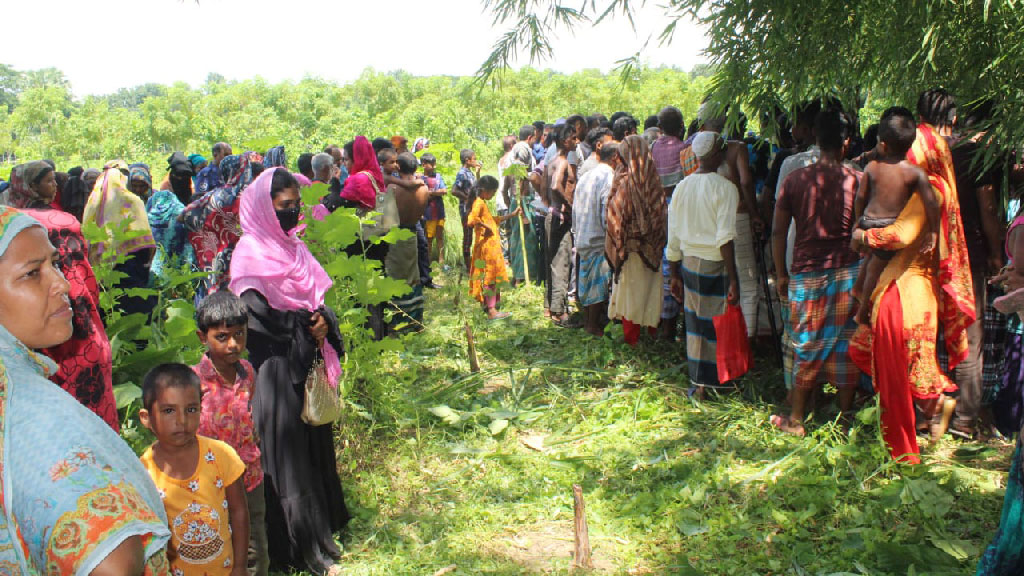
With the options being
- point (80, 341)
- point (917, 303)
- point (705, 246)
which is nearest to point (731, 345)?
point (705, 246)

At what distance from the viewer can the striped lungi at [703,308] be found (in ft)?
17.8

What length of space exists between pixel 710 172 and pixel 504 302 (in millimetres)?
4159

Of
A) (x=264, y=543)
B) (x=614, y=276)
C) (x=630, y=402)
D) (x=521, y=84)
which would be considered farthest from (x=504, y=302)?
(x=521, y=84)

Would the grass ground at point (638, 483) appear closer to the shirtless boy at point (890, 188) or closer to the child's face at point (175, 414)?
the shirtless boy at point (890, 188)

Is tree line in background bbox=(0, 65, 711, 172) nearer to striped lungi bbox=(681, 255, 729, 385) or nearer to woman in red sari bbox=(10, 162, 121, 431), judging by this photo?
striped lungi bbox=(681, 255, 729, 385)

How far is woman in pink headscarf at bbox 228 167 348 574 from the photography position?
3598mm

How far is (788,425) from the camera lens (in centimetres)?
491

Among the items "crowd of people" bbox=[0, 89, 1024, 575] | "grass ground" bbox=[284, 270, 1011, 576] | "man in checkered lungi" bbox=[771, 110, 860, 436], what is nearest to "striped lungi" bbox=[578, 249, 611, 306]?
"crowd of people" bbox=[0, 89, 1024, 575]

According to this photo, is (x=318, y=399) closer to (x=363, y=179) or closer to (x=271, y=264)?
(x=271, y=264)

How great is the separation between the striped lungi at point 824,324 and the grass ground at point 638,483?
1.01ft

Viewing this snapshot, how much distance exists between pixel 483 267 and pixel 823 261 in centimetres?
417

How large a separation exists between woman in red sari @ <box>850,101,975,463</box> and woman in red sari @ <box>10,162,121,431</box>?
11.8 feet

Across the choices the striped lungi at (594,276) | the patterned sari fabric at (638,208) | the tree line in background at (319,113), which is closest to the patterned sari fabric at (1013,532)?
the patterned sari fabric at (638,208)

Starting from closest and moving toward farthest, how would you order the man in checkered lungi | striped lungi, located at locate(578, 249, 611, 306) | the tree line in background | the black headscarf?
1. the man in checkered lungi
2. striped lungi, located at locate(578, 249, 611, 306)
3. the black headscarf
4. the tree line in background
